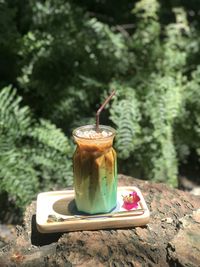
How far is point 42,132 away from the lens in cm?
362

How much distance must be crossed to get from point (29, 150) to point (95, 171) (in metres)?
1.70

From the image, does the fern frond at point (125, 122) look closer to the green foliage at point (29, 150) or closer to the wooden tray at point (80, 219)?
the green foliage at point (29, 150)

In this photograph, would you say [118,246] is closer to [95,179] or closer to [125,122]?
[95,179]

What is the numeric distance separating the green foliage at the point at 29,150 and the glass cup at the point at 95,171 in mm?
1362

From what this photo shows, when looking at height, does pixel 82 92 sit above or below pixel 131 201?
above

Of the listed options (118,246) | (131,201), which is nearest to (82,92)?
(131,201)

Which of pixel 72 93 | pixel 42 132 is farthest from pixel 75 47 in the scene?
pixel 42 132

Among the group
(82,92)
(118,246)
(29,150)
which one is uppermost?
(82,92)

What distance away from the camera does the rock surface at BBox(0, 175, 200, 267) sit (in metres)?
1.92

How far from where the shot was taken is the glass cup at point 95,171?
2.01 m

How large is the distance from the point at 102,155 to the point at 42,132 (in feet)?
5.46

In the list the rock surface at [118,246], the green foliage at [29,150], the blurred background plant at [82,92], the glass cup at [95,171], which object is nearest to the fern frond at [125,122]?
the blurred background plant at [82,92]

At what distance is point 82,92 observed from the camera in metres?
4.08

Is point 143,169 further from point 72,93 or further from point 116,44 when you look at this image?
point 116,44
